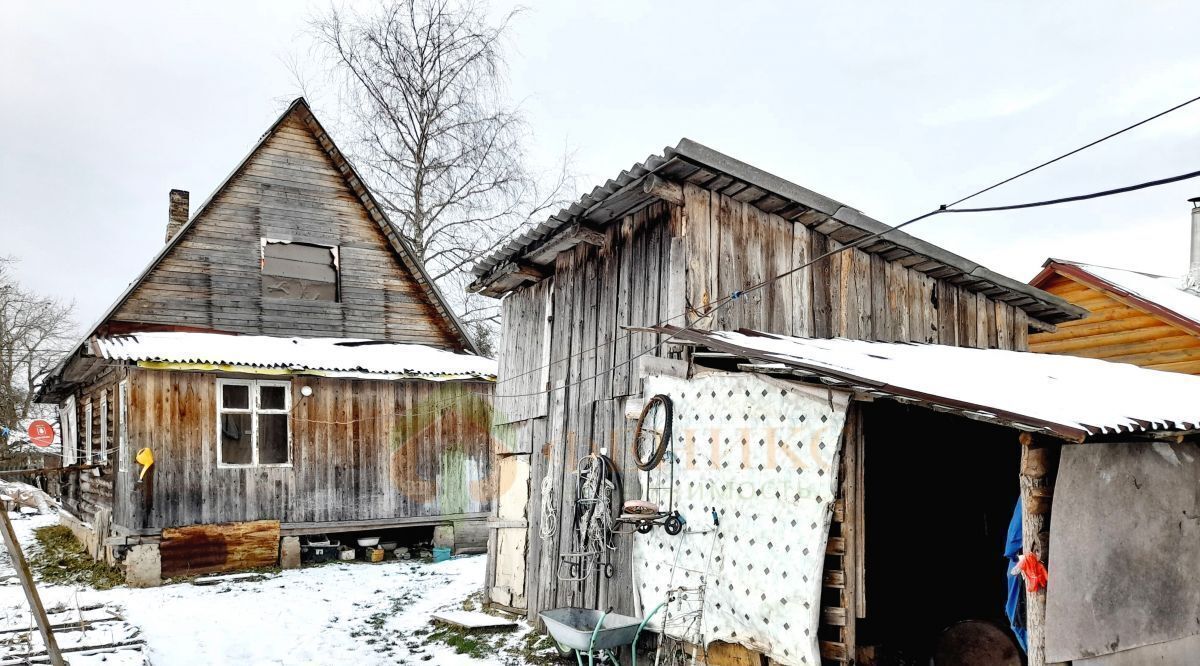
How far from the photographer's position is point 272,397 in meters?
13.9

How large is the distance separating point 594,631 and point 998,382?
3745 millimetres

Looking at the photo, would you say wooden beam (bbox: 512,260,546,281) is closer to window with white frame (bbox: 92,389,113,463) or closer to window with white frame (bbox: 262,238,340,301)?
window with white frame (bbox: 262,238,340,301)

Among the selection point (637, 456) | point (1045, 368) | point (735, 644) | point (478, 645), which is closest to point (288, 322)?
point (478, 645)

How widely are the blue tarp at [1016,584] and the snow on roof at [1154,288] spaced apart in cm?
837

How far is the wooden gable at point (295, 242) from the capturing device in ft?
44.9

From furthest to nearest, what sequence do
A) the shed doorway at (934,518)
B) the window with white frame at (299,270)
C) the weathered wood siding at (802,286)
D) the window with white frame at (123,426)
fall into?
the window with white frame at (299,270) → the window with white frame at (123,426) → the shed doorway at (934,518) → the weathered wood siding at (802,286)

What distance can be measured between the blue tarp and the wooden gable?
1193cm

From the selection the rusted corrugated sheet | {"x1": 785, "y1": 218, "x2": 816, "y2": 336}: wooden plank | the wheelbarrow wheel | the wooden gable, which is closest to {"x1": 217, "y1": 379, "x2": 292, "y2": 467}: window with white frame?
the rusted corrugated sheet

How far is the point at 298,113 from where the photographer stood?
50.0ft

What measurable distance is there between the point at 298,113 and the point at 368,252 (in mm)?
2875


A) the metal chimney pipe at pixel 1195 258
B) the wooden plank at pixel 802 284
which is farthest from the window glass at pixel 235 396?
the metal chimney pipe at pixel 1195 258

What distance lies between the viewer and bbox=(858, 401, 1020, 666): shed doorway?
8.81m

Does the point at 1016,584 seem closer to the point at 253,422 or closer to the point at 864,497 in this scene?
the point at 864,497

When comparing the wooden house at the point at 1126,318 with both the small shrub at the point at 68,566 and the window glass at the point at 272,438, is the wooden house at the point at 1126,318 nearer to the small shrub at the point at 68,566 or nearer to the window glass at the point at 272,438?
the window glass at the point at 272,438
